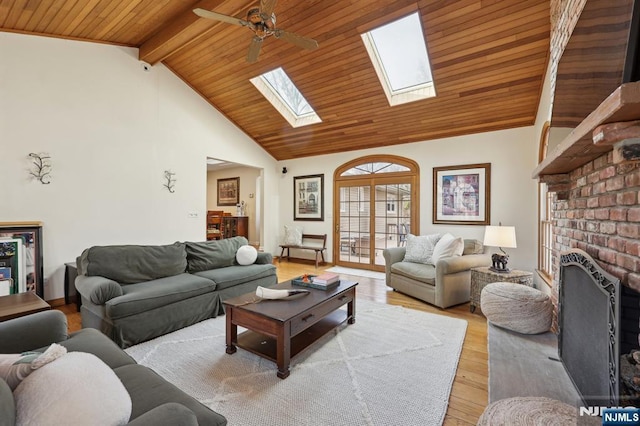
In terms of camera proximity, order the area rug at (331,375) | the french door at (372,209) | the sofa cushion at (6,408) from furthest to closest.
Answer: the french door at (372,209) < the area rug at (331,375) < the sofa cushion at (6,408)

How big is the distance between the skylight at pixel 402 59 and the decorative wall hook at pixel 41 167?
4.36 meters

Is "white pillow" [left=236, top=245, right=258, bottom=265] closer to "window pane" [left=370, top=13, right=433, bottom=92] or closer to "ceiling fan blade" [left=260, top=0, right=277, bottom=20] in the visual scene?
"ceiling fan blade" [left=260, top=0, right=277, bottom=20]

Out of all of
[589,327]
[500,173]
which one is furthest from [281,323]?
[500,173]

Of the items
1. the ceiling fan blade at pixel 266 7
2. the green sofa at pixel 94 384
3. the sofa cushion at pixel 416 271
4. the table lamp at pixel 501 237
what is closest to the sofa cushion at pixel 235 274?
the green sofa at pixel 94 384

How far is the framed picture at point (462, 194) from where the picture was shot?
15.3 feet

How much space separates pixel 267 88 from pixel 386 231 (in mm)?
3510

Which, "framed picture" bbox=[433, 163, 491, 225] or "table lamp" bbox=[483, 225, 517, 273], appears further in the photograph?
"framed picture" bbox=[433, 163, 491, 225]

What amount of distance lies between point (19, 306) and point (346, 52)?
423 centimetres

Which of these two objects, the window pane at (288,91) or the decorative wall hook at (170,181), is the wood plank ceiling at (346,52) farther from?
the decorative wall hook at (170,181)

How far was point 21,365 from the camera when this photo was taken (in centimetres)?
91

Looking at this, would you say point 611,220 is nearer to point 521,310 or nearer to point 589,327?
point 589,327

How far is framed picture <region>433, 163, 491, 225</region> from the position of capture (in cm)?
467

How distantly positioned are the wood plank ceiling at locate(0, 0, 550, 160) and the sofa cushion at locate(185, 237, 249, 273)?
9.09 ft

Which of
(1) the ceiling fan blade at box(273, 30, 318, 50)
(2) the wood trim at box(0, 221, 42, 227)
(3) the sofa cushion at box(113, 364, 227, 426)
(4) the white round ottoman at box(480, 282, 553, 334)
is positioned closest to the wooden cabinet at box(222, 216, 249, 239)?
(2) the wood trim at box(0, 221, 42, 227)
